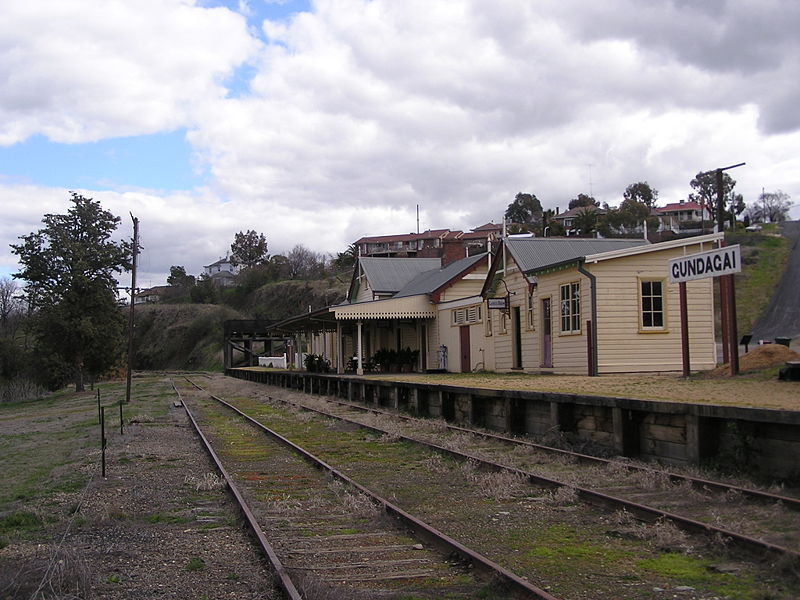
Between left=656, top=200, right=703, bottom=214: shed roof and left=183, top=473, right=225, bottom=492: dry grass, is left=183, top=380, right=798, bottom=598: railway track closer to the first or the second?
left=183, top=473, right=225, bottom=492: dry grass

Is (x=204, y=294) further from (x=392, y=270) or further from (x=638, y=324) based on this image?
(x=638, y=324)

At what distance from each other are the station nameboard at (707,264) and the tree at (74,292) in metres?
36.0

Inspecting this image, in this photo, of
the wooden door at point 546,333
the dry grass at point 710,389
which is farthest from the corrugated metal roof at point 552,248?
the dry grass at point 710,389

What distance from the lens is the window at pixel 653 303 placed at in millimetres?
19234

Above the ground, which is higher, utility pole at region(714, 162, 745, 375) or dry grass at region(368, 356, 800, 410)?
utility pole at region(714, 162, 745, 375)

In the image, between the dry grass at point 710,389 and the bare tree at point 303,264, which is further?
the bare tree at point 303,264

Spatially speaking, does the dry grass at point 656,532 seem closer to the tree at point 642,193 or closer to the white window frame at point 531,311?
the white window frame at point 531,311

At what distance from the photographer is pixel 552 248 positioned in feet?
78.8

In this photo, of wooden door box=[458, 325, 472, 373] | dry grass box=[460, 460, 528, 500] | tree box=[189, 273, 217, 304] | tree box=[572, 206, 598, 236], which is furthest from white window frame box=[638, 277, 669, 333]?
tree box=[189, 273, 217, 304]

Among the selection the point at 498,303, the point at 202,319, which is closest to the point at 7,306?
the point at 202,319

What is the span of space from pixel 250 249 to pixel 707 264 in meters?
117

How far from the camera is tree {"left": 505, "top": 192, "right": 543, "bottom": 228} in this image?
112 m

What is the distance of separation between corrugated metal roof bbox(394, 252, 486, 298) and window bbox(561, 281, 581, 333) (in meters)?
10.6

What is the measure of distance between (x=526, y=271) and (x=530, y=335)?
1.86 metres
